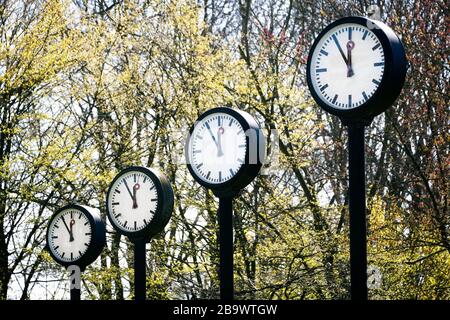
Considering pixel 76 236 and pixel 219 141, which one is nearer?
pixel 219 141

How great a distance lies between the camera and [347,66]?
6.03 metres

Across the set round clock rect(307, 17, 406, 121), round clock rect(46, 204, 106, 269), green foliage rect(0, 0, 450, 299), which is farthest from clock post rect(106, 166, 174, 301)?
green foliage rect(0, 0, 450, 299)

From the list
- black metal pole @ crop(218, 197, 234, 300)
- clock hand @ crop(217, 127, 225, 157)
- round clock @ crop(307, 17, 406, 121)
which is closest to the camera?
round clock @ crop(307, 17, 406, 121)

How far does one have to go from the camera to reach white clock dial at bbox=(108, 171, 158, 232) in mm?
7625

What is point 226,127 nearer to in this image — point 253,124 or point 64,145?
point 253,124

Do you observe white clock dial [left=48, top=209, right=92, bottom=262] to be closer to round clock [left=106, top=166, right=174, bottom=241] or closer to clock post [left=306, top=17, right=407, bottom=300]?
round clock [left=106, top=166, right=174, bottom=241]

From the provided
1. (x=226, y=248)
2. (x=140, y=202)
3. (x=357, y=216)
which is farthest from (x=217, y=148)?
(x=140, y=202)

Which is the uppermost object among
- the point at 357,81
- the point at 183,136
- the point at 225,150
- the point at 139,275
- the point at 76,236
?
the point at 183,136

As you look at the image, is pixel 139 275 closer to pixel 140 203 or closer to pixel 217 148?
pixel 140 203

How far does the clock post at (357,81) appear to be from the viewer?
588cm

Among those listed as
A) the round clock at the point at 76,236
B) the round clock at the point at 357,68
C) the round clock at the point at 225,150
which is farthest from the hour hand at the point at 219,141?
the round clock at the point at 76,236

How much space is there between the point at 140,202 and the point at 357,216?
2245mm

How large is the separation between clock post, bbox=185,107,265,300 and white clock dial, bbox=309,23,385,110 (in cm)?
63
